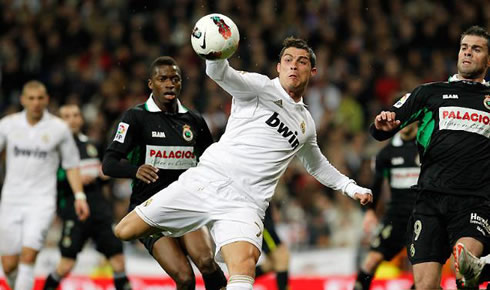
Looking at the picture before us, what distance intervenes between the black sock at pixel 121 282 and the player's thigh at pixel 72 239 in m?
0.63

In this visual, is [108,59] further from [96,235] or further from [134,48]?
[96,235]

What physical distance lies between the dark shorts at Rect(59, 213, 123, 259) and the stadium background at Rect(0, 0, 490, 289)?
341 centimetres

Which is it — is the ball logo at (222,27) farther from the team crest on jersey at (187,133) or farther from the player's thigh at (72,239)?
the player's thigh at (72,239)

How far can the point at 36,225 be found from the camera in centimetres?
948

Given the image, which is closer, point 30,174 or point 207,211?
point 207,211

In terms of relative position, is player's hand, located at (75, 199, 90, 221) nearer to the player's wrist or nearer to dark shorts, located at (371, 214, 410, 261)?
the player's wrist

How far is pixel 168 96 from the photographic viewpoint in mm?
7547

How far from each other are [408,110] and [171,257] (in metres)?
2.18

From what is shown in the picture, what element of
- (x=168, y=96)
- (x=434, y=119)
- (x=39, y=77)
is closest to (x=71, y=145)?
(x=168, y=96)

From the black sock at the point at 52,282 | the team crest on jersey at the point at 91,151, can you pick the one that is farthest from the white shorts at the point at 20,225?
the team crest on jersey at the point at 91,151

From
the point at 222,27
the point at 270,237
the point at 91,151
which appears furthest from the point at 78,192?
the point at 222,27

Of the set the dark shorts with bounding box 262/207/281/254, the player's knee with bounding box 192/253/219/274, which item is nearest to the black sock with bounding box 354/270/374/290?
the dark shorts with bounding box 262/207/281/254

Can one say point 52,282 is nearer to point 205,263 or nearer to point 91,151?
point 91,151

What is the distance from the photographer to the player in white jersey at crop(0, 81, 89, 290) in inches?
374
